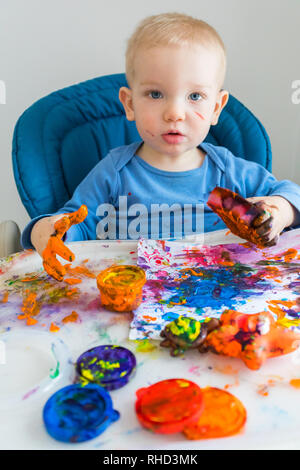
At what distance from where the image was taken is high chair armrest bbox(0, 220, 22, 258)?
0.84m

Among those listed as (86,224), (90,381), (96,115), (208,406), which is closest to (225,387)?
(208,406)

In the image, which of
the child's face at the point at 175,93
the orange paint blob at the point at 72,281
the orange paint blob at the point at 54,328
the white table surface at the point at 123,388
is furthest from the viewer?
the child's face at the point at 175,93

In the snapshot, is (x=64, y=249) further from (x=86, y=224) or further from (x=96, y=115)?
(x=96, y=115)

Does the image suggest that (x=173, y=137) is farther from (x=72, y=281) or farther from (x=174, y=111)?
(x=72, y=281)

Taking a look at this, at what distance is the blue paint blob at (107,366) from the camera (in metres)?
0.43

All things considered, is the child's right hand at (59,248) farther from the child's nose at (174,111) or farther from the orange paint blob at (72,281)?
the child's nose at (174,111)

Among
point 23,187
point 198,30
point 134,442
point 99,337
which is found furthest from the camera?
point 23,187

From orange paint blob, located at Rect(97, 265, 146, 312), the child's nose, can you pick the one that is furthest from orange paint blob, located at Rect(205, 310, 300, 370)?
the child's nose

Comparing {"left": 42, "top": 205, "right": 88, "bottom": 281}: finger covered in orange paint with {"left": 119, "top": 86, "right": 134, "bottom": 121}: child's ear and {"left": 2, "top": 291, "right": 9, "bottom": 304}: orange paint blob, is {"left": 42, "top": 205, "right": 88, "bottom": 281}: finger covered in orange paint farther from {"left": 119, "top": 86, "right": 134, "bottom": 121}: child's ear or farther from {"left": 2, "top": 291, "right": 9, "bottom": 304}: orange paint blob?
{"left": 119, "top": 86, "right": 134, "bottom": 121}: child's ear

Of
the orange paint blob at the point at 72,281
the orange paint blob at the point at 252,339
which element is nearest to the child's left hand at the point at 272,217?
the orange paint blob at the point at 252,339

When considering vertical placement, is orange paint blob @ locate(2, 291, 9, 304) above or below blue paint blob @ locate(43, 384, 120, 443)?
below

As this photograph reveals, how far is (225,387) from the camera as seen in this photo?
428 mm

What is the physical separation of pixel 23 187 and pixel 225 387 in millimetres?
663

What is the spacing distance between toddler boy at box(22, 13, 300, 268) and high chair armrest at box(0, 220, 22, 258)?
87 mm
